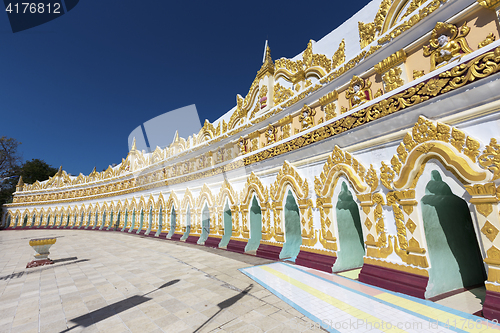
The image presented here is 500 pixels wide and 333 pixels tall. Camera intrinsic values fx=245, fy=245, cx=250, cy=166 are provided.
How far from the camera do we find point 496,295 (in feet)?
10.8

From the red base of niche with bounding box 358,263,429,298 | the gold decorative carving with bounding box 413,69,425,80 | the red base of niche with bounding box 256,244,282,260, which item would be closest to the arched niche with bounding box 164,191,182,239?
the red base of niche with bounding box 256,244,282,260

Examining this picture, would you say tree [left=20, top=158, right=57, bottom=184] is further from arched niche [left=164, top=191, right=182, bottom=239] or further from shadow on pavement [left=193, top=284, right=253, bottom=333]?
shadow on pavement [left=193, top=284, right=253, bottom=333]

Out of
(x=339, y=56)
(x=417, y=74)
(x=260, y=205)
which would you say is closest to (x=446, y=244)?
(x=417, y=74)

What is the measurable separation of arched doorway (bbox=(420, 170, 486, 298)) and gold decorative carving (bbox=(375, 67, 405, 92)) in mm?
1926

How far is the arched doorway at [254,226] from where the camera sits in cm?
936

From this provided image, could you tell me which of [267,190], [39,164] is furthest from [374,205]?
[39,164]

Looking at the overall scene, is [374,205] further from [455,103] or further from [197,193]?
[197,193]

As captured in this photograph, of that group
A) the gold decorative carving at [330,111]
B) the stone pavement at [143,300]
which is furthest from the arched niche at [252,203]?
the gold decorative carving at [330,111]

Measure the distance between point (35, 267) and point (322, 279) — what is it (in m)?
9.29

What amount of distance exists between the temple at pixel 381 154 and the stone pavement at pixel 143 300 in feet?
7.26

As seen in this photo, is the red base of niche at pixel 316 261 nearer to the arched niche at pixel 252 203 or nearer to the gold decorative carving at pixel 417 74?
the arched niche at pixel 252 203

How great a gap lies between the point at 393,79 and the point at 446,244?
333 cm

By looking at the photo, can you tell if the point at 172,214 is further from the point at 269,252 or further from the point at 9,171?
the point at 9,171

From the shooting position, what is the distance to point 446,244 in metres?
4.45
